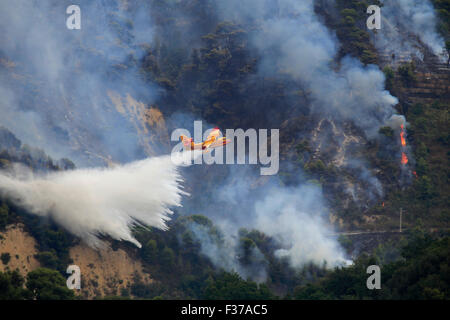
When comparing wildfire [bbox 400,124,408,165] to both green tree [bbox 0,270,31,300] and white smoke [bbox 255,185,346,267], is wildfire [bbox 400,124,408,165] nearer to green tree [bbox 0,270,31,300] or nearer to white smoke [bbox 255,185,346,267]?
white smoke [bbox 255,185,346,267]

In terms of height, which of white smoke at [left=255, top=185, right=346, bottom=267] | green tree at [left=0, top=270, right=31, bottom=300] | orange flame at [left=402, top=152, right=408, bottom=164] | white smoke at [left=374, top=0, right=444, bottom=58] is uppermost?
white smoke at [left=374, top=0, right=444, bottom=58]

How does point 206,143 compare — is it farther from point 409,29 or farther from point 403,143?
point 409,29

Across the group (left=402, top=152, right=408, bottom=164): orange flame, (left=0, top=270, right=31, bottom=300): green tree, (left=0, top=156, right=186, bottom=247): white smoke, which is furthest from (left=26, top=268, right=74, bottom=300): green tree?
(left=402, top=152, right=408, bottom=164): orange flame

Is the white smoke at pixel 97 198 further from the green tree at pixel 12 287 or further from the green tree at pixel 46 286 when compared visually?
the green tree at pixel 12 287

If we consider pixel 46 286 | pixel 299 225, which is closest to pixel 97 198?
pixel 46 286

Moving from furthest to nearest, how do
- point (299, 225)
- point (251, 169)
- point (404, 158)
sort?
point (404, 158) < point (251, 169) < point (299, 225)
